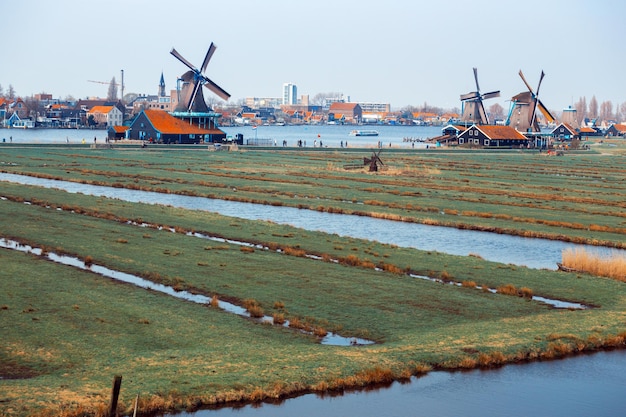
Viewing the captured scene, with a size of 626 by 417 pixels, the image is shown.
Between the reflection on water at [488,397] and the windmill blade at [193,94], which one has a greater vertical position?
the windmill blade at [193,94]

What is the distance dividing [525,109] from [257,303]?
172597 mm

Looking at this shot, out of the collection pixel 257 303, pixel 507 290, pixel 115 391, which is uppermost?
pixel 115 391

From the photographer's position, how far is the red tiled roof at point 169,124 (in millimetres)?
143250

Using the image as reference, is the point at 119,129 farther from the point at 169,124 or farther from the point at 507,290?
the point at 507,290

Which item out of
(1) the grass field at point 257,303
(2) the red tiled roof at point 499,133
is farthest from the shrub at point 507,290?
(2) the red tiled roof at point 499,133

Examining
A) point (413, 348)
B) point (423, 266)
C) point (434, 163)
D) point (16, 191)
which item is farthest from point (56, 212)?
point (434, 163)

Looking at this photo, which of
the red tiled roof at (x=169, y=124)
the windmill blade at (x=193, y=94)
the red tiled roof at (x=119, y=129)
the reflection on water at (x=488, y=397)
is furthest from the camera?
the red tiled roof at (x=119, y=129)

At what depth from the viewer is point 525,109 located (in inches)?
7667

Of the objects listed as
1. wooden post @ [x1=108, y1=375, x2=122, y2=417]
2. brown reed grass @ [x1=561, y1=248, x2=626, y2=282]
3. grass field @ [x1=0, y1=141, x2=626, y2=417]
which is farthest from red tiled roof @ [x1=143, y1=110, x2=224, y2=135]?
wooden post @ [x1=108, y1=375, x2=122, y2=417]

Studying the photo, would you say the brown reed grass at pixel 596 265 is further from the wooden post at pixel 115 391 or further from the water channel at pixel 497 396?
the wooden post at pixel 115 391

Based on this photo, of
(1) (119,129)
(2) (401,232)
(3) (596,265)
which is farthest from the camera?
(1) (119,129)

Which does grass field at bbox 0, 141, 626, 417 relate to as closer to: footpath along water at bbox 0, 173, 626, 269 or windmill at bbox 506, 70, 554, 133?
footpath along water at bbox 0, 173, 626, 269

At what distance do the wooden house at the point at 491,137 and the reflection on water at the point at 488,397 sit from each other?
14535 cm

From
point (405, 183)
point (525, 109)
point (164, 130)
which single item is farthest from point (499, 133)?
point (405, 183)
